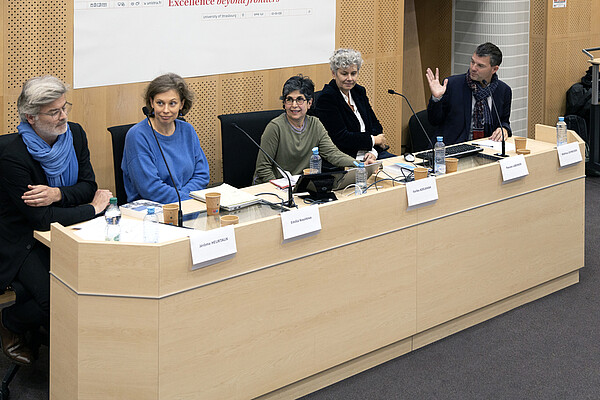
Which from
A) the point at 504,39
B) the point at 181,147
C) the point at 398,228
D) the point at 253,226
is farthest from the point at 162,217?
the point at 504,39

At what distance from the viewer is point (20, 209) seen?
345cm

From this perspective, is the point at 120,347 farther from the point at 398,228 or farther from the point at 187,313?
the point at 398,228

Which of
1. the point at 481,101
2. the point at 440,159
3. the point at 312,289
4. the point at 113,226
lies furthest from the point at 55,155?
the point at 481,101

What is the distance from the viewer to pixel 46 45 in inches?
171

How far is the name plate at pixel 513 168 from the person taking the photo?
13.5 feet

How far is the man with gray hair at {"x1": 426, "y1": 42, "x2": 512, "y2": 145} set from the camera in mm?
5027

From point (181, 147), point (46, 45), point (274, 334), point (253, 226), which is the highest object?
point (46, 45)

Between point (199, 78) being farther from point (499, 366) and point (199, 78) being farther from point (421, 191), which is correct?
point (499, 366)

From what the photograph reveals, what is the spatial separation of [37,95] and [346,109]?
7.16 feet

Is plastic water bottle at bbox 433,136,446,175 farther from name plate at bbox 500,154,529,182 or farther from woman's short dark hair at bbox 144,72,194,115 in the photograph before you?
woman's short dark hair at bbox 144,72,194,115

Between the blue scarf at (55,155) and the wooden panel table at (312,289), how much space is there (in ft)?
1.76

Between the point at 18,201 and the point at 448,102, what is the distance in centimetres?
281

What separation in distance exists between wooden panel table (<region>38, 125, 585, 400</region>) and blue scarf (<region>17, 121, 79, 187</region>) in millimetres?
536

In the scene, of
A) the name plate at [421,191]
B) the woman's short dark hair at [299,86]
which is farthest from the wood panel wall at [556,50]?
the name plate at [421,191]
